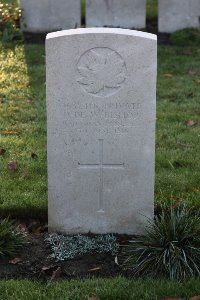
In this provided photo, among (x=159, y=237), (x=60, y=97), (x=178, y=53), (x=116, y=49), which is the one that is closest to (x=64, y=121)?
(x=60, y=97)

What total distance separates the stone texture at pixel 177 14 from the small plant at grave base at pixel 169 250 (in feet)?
24.2

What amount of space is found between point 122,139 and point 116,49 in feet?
1.99

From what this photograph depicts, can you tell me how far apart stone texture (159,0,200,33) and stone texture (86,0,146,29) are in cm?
31

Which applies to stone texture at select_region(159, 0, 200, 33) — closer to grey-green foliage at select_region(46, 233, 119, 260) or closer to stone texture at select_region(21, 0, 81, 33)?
stone texture at select_region(21, 0, 81, 33)

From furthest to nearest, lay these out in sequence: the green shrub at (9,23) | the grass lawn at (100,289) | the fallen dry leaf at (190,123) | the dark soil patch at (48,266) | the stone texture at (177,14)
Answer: the stone texture at (177,14) → the green shrub at (9,23) → the fallen dry leaf at (190,123) → the dark soil patch at (48,266) → the grass lawn at (100,289)

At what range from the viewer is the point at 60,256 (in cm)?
496

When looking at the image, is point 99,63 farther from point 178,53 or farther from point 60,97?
point 178,53

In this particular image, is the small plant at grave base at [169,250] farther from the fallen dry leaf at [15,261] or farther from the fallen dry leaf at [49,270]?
the fallen dry leaf at [15,261]

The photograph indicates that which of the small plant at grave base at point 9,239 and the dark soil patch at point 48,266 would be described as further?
the small plant at grave base at point 9,239

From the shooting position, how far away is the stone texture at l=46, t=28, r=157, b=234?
16.3 ft

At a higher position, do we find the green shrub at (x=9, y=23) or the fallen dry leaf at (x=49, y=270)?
the green shrub at (x=9, y=23)

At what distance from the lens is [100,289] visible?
14.6 ft

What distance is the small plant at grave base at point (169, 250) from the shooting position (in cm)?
467

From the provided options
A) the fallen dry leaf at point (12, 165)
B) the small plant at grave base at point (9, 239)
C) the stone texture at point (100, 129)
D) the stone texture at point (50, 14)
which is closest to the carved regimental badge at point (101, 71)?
the stone texture at point (100, 129)
